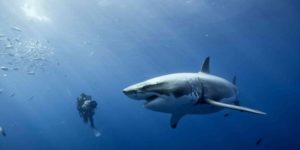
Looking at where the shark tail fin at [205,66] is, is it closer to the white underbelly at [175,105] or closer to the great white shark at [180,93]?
the great white shark at [180,93]

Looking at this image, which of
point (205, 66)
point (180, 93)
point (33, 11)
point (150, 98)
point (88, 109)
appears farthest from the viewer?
point (33, 11)

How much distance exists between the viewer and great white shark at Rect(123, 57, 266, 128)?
604 centimetres

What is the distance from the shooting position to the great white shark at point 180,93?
604 cm

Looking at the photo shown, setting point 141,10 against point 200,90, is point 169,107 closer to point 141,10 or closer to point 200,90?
point 200,90

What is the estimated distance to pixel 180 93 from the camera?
6496 millimetres

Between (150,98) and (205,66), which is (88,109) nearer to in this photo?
(205,66)

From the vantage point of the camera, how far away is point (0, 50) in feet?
117

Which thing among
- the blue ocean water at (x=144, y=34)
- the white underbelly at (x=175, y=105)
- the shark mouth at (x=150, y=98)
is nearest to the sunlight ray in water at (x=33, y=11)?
the blue ocean water at (x=144, y=34)

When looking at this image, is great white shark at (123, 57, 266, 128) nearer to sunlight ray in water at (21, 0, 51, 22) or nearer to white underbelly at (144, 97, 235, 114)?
white underbelly at (144, 97, 235, 114)

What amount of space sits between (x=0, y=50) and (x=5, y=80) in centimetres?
3043

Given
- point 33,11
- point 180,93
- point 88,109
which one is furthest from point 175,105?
point 33,11

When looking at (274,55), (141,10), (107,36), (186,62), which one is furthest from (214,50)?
(141,10)

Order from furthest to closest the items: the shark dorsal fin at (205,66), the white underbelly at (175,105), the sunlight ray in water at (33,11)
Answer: the sunlight ray in water at (33,11), the shark dorsal fin at (205,66), the white underbelly at (175,105)

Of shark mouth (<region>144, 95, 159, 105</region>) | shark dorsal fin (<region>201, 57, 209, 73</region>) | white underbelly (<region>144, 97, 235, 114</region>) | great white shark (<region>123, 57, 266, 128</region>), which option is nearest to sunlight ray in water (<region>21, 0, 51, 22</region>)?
shark dorsal fin (<region>201, 57, 209, 73</region>)
